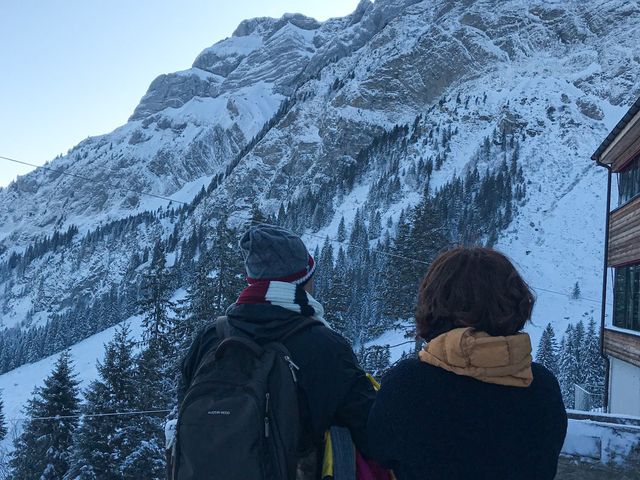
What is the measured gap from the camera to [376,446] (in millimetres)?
1919

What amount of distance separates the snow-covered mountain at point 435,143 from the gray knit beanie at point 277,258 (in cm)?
3883

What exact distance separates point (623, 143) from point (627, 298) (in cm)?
315

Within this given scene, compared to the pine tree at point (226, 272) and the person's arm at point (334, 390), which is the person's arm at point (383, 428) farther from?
the pine tree at point (226, 272)

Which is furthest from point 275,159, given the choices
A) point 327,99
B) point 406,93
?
point 406,93

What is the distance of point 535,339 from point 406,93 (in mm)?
85485

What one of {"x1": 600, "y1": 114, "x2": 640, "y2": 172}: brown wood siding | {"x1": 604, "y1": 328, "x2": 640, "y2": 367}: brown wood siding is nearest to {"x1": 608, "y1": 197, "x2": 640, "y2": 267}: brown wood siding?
{"x1": 600, "y1": 114, "x2": 640, "y2": 172}: brown wood siding

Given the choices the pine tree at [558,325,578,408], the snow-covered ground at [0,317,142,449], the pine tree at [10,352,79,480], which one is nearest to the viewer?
the pine tree at [10,352,79,480]

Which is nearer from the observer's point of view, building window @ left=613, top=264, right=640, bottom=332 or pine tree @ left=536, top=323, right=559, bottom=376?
building window @ left=613, top=264, right=640, bottom=332

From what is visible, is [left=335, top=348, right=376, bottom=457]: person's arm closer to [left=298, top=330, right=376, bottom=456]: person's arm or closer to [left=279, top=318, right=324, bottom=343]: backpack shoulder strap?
[left=298, top=330, right=376, bottom=456]: person's arm

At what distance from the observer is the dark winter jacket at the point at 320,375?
199 centimetres

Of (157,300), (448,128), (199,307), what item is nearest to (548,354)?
(199,307)

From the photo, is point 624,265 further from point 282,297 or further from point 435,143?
point 435,143

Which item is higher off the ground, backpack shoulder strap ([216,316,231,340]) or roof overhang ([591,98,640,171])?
roof overhang ([591,98,640,171])

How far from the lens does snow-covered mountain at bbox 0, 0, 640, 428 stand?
59.7 m
